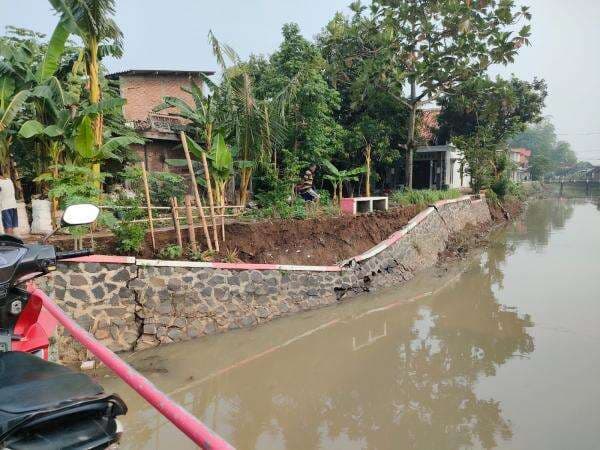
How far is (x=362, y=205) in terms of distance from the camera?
1355 cm

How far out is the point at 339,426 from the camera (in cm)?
532

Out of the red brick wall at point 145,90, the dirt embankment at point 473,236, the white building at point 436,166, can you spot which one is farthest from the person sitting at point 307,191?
the white building at point 436,166

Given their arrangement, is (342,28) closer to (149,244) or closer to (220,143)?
(220,143)

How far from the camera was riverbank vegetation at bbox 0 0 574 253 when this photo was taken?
899cm

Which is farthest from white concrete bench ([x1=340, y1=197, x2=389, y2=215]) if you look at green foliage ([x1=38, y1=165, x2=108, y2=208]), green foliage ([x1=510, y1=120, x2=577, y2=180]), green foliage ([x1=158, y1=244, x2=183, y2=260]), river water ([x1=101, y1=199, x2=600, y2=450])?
green foliage ([x1=510, y1=120, x2=577, y2=180])

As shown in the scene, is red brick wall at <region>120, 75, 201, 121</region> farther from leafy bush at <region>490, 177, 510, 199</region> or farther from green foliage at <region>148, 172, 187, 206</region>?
leafy bush at <region>490, 177, 510, 199</region>

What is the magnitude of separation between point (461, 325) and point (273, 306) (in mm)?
3789

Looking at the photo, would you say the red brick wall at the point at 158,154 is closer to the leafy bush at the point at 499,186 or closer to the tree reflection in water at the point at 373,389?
the tree reflection in water at the point at 373,389

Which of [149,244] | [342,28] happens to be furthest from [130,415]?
[342,28]

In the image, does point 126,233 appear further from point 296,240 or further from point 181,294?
point 296,240

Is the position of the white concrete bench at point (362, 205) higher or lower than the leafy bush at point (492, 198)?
higher

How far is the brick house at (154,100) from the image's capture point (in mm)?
15602

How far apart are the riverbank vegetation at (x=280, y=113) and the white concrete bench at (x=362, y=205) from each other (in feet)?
1.16

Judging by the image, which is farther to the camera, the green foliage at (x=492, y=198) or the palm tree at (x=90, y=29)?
the green foliage at (x=492, y=198)
